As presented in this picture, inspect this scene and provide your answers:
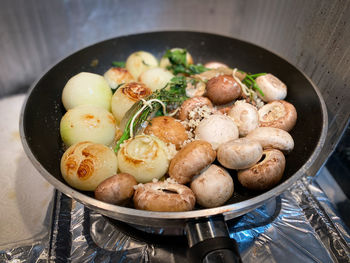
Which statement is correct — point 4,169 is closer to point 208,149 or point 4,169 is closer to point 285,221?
point 208,149

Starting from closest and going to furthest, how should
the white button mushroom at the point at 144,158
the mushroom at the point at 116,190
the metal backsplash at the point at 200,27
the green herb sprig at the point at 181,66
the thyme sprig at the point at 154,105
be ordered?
the mushroom at the point at 116,190 → the white button mushroom at the point at 144,158 → the thyme sprig at the point at 154,105 → the metal backsplash at the point at 200,27 → the green herb sprig at the point at 181,66

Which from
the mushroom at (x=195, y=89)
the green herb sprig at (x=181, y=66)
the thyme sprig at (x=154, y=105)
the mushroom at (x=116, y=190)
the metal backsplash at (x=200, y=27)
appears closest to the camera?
the mushroom at (x=116, y=190)

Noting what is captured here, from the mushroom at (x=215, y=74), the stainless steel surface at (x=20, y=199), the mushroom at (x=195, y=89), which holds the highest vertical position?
the mushroom at (x=215, y=74)

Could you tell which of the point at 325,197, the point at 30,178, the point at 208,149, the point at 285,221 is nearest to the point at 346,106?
the point at 325,197

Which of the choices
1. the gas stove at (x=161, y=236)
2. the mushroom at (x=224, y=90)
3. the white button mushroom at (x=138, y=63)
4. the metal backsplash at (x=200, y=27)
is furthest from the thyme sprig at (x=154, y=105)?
the metal backsplash at (x=200, y=27)

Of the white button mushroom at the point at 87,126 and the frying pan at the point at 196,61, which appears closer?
the frying pan at the point at 196,61

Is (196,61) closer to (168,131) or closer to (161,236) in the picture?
(168,131)

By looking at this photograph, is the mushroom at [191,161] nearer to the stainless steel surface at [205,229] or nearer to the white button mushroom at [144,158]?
the white button mushroom at [144,158]
